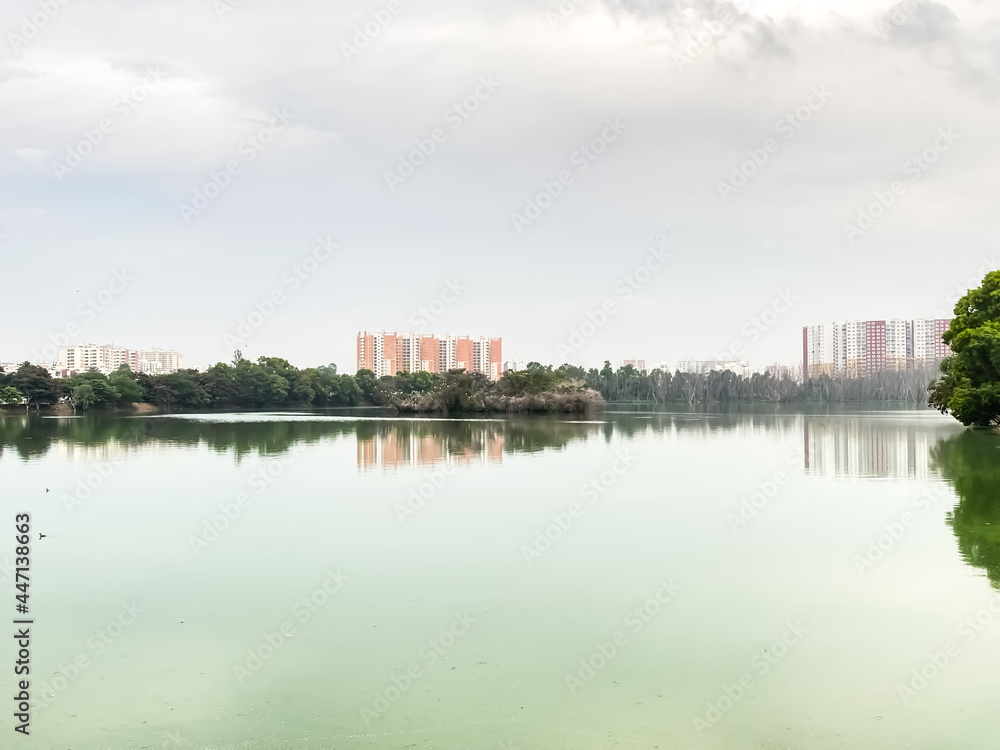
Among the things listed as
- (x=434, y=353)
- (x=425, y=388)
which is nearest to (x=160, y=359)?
(x=434, y=353)

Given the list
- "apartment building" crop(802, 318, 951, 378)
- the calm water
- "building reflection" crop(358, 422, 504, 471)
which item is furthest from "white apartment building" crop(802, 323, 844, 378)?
the calm water

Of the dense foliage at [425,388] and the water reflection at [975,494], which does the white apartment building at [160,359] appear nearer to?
the dense foliage at [425,388]

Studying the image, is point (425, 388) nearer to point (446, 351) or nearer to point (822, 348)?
point (446, 351)

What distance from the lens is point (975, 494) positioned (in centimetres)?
1167

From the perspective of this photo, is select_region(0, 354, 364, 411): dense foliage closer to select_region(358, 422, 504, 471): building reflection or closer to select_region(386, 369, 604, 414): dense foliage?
select_region(386, 369, 604, 414): dense foliage

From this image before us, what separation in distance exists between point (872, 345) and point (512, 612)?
4093 inches

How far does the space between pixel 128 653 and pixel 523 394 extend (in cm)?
4115

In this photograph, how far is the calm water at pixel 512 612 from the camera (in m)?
4.19

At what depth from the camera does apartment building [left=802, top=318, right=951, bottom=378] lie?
9606 centimetres

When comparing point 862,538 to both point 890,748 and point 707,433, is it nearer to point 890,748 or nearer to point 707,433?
point 890,748

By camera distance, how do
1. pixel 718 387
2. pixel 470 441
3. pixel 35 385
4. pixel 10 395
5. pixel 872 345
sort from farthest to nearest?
1. pixel 872 345
2. pixel 718 387
3. pixel 35 385
4. pixel 10 395
5. pixel 470 441

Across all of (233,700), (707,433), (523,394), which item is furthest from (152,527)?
(523,394)

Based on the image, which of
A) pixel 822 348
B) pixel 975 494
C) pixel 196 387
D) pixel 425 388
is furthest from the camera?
pixel 822 348

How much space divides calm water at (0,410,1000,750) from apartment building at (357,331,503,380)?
87570mm
